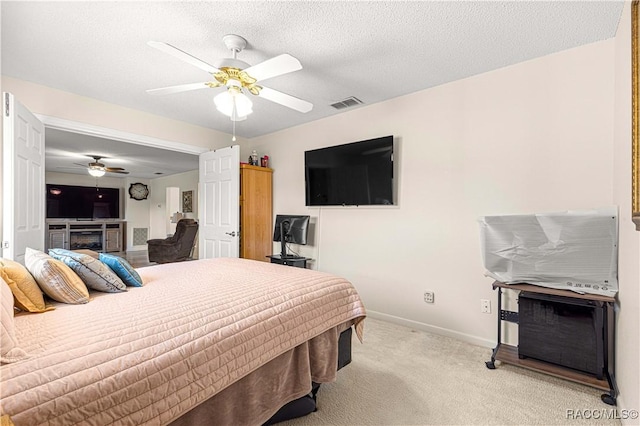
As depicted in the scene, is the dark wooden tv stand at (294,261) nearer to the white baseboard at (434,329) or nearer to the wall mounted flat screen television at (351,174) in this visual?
the wall mounted flat screen television at (351,174)

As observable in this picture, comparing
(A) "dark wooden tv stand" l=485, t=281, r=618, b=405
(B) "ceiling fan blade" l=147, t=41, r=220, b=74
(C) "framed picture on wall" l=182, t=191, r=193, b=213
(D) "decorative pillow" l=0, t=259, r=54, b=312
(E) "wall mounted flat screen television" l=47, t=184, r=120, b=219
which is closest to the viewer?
(D) "decorative pillow" l=0, t=259, r=54, b=312

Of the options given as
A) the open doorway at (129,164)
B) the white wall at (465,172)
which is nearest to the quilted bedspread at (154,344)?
the white wall at (465,172)

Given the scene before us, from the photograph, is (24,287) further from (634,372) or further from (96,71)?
(634,372)

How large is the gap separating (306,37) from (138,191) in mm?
9245

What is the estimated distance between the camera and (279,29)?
6.61 feet

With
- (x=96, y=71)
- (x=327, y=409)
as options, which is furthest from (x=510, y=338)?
(x=96, y=71)

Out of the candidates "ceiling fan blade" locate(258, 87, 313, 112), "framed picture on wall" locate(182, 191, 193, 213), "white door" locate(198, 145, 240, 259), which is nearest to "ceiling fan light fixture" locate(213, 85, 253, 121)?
"ceiling fan blade" locate(258, 87, 313, 112)

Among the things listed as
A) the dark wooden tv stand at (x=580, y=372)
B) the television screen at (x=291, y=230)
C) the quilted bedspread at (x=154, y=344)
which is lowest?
the dark wooden tv stand at (x=580, y=372)

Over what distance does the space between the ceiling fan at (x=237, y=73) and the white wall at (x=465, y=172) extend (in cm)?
139

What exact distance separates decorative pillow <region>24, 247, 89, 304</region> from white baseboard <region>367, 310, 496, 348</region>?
2.72 m

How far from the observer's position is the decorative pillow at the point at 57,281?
1403 mm

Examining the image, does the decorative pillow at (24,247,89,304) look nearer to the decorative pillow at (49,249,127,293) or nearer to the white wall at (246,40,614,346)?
the decorative pillow at (49,249,127,293)

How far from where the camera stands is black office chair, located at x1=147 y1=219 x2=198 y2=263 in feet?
20.3

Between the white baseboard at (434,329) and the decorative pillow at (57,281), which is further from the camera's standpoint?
the white baseboard at (434,329)
